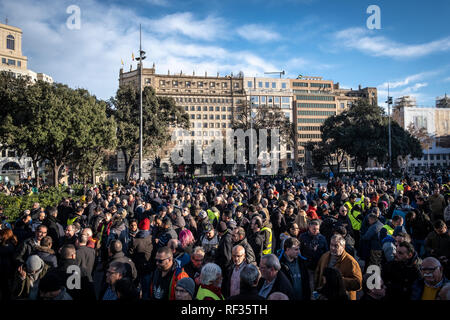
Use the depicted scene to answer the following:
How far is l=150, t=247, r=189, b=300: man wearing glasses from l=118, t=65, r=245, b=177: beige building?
8310cm

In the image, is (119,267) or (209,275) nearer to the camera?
(209,275)

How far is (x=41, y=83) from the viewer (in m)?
24.5

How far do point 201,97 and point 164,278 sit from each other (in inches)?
3463

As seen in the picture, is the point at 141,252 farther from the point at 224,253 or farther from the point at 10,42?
the point at 10,42

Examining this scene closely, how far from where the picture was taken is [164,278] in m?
3.92

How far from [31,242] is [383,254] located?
5969mm

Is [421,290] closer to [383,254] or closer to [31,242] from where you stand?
→ [383,254]

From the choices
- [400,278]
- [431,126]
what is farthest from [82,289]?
[431,126]

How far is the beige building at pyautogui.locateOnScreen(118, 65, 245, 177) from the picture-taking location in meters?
88.8

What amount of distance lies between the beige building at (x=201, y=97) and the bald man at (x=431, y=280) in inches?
3302

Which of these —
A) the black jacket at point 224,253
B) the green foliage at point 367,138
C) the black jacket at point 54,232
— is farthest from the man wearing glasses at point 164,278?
the green foliage at point 367,138

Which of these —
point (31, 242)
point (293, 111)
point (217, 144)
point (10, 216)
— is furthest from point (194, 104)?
point (31, 242)

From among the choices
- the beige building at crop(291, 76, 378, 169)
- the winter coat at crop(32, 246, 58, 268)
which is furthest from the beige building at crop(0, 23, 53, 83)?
the winter coat at crop(32, 246, 58, 268)
